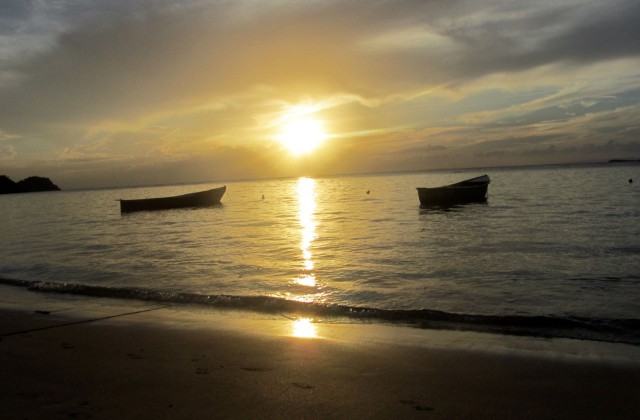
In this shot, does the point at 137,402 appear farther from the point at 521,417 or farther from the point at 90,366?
the point at 521,417

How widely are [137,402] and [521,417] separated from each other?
12.2 feet

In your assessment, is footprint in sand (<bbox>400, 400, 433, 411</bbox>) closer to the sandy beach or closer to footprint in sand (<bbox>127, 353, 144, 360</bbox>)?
the sandy beach

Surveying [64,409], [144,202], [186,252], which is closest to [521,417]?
[64,409]

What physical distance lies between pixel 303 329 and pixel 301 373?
2.39m

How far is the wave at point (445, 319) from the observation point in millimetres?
7266

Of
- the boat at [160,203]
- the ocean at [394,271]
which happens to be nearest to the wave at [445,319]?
the ocean at [394,271]

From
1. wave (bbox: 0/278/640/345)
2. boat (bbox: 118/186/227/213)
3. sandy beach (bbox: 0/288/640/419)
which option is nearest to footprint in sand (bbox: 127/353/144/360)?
sandy beach (bbox: 0/288/640/419)

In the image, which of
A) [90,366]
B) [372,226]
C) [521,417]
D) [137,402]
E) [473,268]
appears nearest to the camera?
[521,417]

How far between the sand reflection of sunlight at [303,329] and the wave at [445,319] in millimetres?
591

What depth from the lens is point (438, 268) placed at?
525 inches

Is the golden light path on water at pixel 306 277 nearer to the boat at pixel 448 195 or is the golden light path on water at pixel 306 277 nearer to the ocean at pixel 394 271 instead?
the ocean at pixel 394 271

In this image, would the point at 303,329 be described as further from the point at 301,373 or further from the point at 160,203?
the point at 160,203

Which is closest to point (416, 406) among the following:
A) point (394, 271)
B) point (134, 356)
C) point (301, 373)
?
point (301, 373)

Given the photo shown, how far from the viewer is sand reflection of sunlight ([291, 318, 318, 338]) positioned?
7098mm
